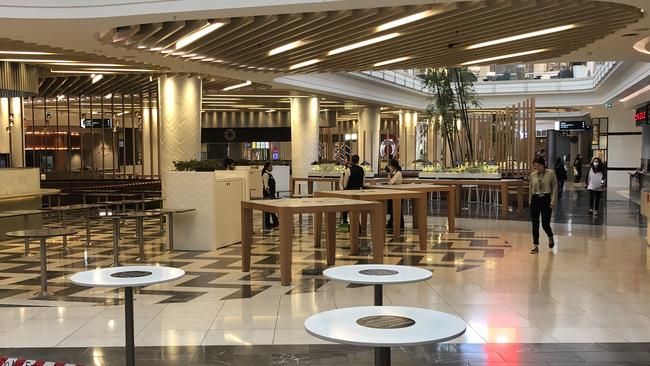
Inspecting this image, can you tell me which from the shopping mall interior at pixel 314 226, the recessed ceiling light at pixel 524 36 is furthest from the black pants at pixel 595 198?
the recessed ceiling light at pixel 524 36

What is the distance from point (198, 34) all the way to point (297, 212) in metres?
4.59

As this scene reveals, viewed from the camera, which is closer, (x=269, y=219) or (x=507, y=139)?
(x=269, y=219)

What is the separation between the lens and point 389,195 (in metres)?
10.1

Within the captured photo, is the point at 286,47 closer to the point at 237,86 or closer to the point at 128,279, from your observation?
the point at 237,86

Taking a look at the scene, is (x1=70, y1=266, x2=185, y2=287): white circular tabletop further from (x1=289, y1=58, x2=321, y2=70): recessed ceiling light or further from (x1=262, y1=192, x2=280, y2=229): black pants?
(x1=289, y1=58, x2=321, y2=70): recessed ceiling light

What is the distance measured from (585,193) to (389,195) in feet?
53.0

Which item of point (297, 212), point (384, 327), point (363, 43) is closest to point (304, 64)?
point (363, 43)

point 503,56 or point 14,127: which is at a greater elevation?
point 503,56

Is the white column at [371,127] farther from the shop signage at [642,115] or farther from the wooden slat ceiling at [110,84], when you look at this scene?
the shop signage at [642,115]

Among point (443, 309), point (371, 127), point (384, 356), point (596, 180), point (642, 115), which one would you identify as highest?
point (642, 115)

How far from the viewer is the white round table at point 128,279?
3994 mm

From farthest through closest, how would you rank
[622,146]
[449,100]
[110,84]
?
1. [622,146]
2. [449,100]
3. [110,84]

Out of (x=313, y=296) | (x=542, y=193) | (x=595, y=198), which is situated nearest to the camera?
(x=313, y=296)

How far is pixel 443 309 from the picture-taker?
6.41m
